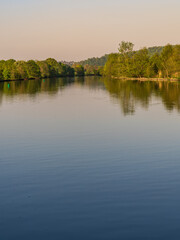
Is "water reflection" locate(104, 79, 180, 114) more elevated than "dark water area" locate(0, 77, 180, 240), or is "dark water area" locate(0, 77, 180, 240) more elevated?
"water reflection" locate(104, 79, 180, 114)

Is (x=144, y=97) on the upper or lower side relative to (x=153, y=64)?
lower

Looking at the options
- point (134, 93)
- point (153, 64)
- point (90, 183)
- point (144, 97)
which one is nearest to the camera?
point (90, 183)

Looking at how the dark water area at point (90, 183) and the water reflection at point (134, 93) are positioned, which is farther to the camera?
the water reflection at point (134, 93)

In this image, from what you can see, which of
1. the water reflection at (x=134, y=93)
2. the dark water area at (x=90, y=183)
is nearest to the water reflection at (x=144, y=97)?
the water reflection at (x=134, y=93)

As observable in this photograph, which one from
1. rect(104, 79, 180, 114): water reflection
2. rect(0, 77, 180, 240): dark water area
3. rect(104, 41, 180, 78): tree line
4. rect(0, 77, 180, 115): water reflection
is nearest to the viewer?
rect(0, 77, 180, 240): dark water area

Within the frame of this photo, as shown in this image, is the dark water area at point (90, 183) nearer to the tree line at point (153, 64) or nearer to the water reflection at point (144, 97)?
the water reflection at point (144, 97)

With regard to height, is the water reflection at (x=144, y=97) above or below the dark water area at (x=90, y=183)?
above

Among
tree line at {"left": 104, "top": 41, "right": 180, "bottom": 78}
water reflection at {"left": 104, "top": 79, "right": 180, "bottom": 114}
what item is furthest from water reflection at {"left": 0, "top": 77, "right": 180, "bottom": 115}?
tree line at {"left": 104, "top": 41, "right": 180, "bottom": 78}

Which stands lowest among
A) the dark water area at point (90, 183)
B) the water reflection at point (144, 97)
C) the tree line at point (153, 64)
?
the dark water area at point (90, 183)

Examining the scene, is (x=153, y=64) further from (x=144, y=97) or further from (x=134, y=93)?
(x=144, y=97)

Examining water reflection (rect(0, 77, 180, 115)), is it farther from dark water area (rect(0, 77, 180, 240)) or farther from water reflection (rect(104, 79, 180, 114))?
dark water area (rect(0, 77, 180, 240))

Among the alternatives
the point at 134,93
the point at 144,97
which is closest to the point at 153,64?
the point at 134,93

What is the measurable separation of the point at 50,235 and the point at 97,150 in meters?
14.0

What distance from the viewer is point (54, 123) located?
4084 cm
